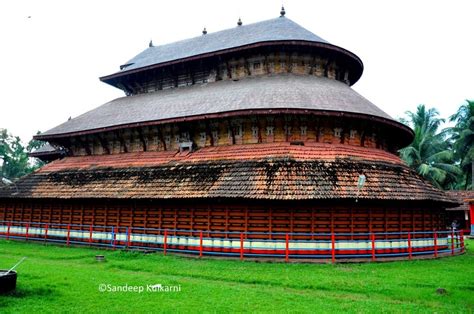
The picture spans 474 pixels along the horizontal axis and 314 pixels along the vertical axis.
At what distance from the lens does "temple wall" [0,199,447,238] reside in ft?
47.4

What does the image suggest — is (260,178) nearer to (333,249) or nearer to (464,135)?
(333,249)

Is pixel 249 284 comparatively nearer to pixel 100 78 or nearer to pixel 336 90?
pixel 336 90

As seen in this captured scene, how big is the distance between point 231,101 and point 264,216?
227 inches

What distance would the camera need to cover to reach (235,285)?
10.2m

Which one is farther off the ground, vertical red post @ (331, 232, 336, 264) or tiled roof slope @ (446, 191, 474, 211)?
tiled roof slope @ (446, 191, 474, 211)

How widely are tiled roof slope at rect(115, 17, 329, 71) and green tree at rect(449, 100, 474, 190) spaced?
76.7 ft

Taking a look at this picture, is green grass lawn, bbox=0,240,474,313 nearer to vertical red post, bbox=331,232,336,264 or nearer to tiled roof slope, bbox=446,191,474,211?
vertical red post, bbox=331,232,336,264

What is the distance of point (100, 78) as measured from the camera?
26297 millimetres

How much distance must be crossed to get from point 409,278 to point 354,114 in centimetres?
686

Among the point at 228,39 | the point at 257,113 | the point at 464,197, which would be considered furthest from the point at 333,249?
the point at 464,197

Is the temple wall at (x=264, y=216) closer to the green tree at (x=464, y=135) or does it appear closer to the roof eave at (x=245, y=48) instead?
the roof eave at (x=245, y=48)

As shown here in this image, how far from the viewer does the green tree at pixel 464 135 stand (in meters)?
37.3

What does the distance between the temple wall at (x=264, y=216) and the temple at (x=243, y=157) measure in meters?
0.04

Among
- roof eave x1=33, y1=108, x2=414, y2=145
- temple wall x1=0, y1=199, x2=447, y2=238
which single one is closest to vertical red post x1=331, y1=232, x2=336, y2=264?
temple wall x1=0, y1=199, x2=447, y2=238
